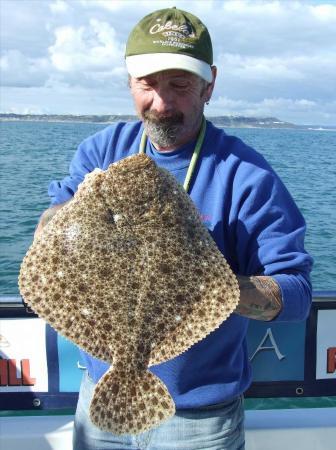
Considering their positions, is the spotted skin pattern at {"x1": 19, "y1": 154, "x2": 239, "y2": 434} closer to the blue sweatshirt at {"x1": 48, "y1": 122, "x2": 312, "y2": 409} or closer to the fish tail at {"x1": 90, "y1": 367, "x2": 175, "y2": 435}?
the fish tail at {"x1": 90, "y1": 367, "x2": 175, "y2": 435}

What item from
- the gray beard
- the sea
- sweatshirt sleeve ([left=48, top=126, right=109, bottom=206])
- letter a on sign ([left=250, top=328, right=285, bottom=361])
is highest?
the gray beard

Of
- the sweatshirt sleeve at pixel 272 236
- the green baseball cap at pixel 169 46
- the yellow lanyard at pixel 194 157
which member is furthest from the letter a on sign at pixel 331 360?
the green baseball cap at pixel 169 46

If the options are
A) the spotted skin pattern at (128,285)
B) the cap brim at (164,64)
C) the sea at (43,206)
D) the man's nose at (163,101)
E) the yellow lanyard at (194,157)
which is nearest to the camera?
the spotted skin pattern at (128,285)

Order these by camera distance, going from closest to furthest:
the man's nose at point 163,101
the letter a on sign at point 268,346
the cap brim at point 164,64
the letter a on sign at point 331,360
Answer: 1. the cap brim at point 164,64
2. the man's nose at point 163,101
3. the letter a on sign at point 268,346
4. the letter a on sign at point 331,360

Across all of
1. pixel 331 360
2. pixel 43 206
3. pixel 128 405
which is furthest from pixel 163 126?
pixel 43 206

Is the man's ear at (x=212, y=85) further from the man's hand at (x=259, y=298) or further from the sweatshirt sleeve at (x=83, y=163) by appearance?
the man's hand at (x=259, y=298)

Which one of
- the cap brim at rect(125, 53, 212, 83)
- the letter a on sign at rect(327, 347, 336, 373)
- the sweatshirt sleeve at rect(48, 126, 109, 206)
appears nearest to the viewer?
the cap brim at rect(125, 53, 212, 83)

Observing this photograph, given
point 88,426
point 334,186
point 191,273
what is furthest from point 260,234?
point 334,186

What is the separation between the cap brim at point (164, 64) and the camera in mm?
2746

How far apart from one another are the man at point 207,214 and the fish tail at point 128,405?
53cm

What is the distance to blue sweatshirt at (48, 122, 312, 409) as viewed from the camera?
2.81 meters

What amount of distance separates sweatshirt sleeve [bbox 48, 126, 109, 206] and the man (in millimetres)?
24

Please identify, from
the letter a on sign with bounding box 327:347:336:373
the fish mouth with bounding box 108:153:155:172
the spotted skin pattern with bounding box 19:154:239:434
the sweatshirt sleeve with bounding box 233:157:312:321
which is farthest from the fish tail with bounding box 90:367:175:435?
the letter a on sign with bounding box 327:347:336:373

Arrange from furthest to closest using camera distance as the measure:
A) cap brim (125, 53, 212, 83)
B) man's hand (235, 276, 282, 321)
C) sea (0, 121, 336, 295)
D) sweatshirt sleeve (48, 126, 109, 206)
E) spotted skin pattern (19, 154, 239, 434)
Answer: sea (0, 121, 336, 295)
sweatshirt sleeve (48, 126, 109, 206)
cap brim (125, 53, 212, 83)
man's hand (235, 276, 282, 321)
spotted skin pattern (19, 154, 239, 434)
